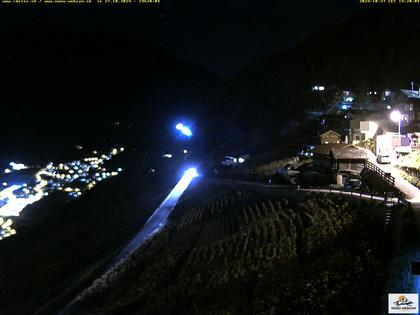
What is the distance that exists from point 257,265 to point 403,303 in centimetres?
768

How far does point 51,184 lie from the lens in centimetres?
6725

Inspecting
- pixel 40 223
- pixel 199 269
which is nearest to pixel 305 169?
pixel 199 269

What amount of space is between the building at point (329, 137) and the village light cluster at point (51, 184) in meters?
37.6

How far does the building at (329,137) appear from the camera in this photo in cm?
4262

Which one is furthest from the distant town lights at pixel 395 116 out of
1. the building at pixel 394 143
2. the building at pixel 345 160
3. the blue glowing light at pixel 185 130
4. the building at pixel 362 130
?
the blue glowing light at pixel 185 130

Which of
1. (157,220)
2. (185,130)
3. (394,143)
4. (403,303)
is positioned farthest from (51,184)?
(403,303)

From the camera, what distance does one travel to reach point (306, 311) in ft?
42.1

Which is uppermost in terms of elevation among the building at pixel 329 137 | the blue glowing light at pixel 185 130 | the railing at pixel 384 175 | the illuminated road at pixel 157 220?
the blue glowing light at pixel 185 130

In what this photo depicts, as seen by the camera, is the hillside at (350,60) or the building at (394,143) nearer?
the building at (394,143)

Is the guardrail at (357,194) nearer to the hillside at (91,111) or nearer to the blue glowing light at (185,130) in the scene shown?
the hillside at (91,111)

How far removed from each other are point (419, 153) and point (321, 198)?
14281 millimetres

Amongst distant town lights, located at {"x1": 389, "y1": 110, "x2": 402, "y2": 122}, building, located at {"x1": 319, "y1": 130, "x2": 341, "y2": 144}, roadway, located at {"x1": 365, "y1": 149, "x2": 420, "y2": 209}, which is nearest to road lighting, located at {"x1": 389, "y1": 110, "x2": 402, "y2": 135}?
distant town lights, located at {"x1": 389, "y1": 110, "x2": 402, "y2": 122}

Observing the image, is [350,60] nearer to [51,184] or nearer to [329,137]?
[329,137]

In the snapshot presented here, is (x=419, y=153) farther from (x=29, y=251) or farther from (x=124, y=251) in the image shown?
(x=29, y=251)
